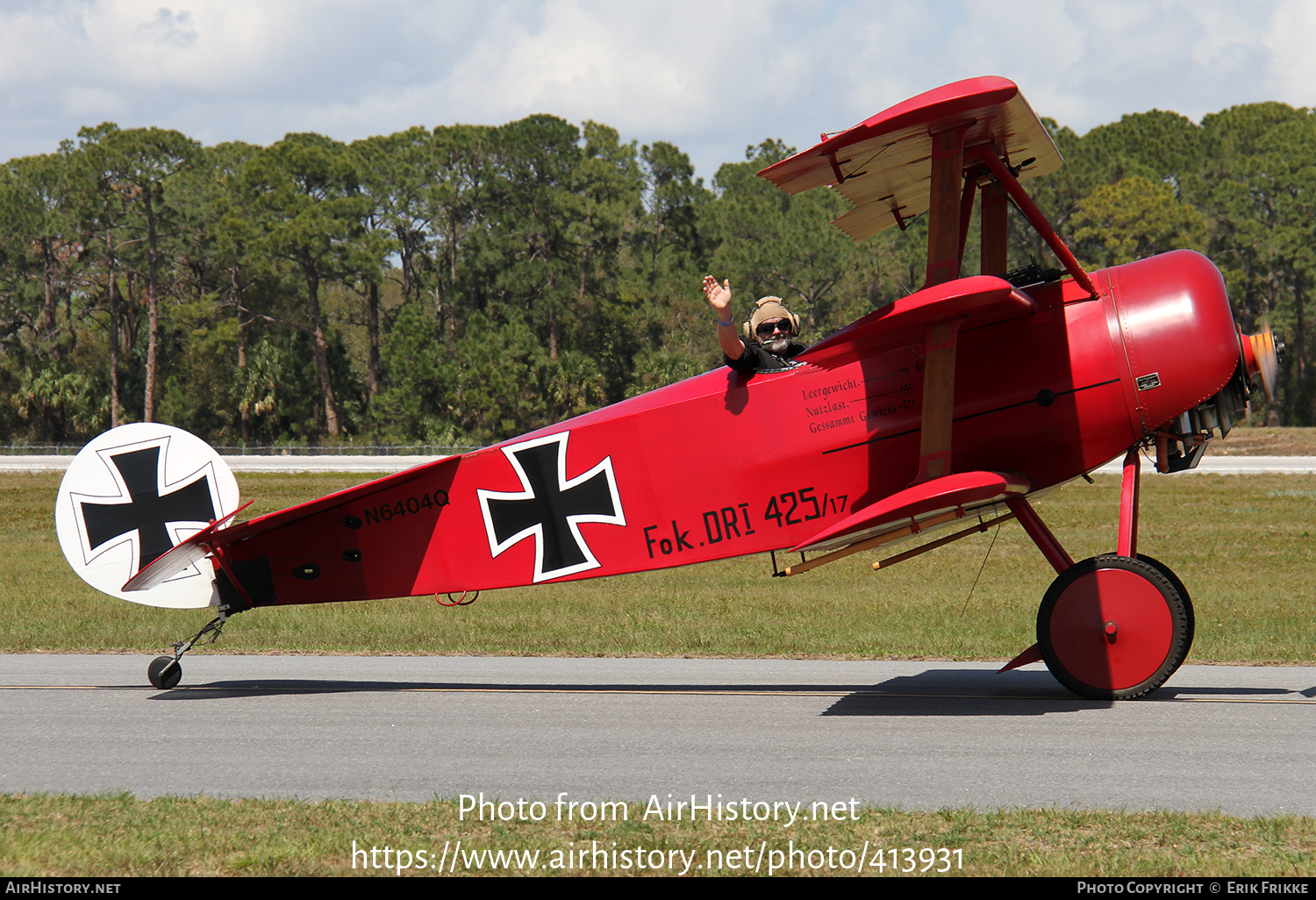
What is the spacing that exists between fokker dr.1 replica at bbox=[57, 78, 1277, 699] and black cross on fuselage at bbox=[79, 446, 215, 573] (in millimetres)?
17

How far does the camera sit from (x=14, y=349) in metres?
72.5

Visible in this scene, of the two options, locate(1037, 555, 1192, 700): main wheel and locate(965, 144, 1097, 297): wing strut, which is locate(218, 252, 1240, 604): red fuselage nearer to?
locate(965, 144, 1097, 297): wing strut

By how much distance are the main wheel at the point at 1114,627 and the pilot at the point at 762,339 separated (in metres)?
2.68

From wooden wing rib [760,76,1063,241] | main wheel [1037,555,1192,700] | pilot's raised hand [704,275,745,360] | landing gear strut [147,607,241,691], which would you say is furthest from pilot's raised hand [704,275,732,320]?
landing gear strut [147,607,241,691]

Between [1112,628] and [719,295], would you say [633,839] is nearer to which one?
[719,295]

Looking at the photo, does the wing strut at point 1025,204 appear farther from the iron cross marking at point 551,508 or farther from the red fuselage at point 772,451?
the iron cross marking at point 551,508

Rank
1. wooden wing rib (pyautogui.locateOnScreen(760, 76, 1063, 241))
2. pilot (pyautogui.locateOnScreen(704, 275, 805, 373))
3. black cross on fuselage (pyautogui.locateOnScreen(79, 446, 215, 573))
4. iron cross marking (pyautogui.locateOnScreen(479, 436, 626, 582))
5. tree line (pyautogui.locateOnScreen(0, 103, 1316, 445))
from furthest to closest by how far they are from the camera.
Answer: tree line (pyautogui.locateOnScreen(0, 103, 1316, 445)) → black cross on fuselage (pyautogui.locateOnScreen(79, 446, 215, 573)) → iron cross marking (pyautogui.locateOnScreen(479, 436, 626, 582)) → pilot (pyautogui.locateOnScreen(704, 275, 805, 373)) → wooden wing rib (pyautogui.locateOnScreen(760, 76, 1063, 241))

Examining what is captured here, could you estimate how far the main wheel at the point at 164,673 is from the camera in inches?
378

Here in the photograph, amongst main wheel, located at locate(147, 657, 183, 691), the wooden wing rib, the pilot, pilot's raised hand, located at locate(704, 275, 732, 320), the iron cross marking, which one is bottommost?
main wheel, located at locate(147, 657, 183, 691)

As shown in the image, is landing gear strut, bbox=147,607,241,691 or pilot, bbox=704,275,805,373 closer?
pilot, bbox=704,275,805,373

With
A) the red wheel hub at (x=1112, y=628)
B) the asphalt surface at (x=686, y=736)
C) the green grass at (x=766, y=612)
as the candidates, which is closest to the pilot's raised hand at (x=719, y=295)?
the asphalt surface at (x=686, y=736)

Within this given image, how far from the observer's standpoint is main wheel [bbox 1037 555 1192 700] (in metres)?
7.80

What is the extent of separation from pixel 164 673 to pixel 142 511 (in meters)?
1.41

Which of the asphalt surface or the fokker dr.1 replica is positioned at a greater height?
the fokker dr.1 replica
